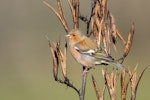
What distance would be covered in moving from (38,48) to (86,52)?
467 inches

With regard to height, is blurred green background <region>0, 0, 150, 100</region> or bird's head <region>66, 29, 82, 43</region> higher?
bird's head <region>66, 29, 82, 43</region>

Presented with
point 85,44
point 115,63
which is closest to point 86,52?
point 85,44

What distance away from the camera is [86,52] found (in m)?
6.31

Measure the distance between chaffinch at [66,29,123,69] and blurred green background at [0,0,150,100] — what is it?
1072 centimetres

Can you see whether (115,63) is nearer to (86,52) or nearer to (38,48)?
(86,52)

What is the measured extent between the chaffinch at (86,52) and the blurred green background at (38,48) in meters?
10.7

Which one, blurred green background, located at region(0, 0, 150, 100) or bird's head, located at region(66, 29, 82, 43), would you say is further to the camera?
blurred green background, located at region(0, 0, 150, 100)

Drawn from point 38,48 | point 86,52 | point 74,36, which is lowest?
point 38,48

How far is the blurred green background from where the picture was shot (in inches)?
699

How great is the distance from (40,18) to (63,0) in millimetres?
1231

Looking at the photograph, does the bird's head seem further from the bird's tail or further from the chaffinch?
the bird's tail

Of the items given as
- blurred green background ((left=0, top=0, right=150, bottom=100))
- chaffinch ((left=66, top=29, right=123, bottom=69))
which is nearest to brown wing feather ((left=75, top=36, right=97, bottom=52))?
chaffinch ((left=66, top=29, right=123, bottom=69))

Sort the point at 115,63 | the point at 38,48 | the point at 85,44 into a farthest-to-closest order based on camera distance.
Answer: the point at 38,48
the point at 85,44
the point at 115,63

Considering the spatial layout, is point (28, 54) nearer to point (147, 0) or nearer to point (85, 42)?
point (147, 0)
